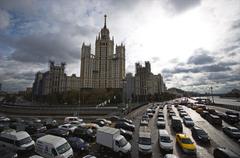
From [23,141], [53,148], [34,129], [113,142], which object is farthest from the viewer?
[34,129]

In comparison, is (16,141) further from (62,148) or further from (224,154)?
(224,154)

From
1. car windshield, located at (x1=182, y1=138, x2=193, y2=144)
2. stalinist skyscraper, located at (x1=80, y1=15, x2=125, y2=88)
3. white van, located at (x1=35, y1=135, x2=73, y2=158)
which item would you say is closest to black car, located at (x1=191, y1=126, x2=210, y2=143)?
car windshield, located at (x1=182, y1=138, x2=193, y2=144)

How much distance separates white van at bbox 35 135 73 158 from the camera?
45.8 ft

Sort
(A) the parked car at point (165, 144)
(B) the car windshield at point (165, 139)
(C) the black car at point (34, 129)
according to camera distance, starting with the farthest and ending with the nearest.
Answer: (C) the black car at point (34, 129)
(B) the car windshield at point (165, 139)
(A) the parked car at point (165, 144)

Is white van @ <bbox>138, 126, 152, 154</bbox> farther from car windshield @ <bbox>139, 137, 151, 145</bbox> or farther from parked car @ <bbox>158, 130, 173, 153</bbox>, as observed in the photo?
parked car @ <bbox>158, 130, 173, 153</bbox>

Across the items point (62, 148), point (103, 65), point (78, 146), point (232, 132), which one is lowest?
point (232, 132)

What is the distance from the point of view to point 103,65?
145 meters

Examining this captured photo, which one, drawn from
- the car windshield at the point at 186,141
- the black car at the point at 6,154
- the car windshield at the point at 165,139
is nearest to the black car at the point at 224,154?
the car windshield at the point at 186,141

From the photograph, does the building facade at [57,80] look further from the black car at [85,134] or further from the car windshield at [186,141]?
the car windshield at [186,141]

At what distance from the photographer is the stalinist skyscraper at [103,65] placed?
138650 mm

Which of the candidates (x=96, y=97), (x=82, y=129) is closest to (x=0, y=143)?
(x=82, y=129)

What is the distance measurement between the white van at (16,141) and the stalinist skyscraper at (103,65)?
118784 millimetres

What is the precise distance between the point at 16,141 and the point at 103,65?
5123 inches

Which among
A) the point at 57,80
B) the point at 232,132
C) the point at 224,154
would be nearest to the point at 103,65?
the point at 57,80
